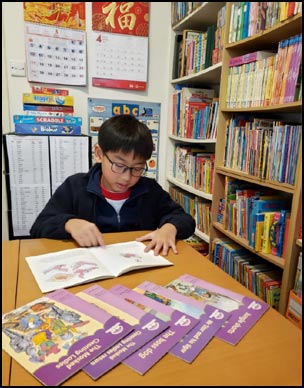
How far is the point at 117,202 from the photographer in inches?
49.3

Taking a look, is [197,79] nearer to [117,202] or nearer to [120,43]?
[120,43]

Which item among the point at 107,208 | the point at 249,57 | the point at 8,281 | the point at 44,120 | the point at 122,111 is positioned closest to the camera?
the point at 8,281

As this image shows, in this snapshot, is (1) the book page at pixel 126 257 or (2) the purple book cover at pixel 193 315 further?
(1) the book page at pixel 126 257

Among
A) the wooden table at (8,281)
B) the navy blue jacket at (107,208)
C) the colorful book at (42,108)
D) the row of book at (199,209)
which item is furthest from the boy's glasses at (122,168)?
→ the colorful book at (42,108)

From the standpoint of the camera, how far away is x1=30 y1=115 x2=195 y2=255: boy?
1046mm

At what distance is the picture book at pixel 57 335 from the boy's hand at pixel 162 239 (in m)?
0.36

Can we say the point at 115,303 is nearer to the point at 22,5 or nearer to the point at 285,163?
the point at 285,163

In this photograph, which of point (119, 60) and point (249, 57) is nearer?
point (249, 57)

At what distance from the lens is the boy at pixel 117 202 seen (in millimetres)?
1046

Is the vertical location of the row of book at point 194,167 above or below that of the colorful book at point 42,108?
below

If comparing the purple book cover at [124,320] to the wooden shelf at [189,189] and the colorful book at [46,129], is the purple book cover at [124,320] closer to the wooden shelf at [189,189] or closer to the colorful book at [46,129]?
the wooden shelf at [189,189]

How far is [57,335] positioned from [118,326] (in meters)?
0.11

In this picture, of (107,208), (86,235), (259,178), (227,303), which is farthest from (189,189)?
(227,303)

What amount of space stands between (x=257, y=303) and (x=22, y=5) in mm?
2298
